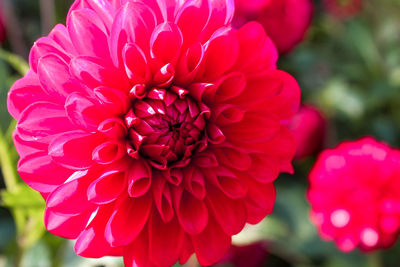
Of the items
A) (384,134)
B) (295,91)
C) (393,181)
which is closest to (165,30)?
(295,91)

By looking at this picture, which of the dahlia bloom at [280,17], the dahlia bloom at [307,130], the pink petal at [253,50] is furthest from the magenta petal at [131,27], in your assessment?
the dahlia bloom at [307,130]

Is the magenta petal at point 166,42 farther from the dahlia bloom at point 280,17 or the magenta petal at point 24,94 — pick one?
the dahlia bloom at point 280,17

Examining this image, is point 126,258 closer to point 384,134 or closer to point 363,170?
point 363,170

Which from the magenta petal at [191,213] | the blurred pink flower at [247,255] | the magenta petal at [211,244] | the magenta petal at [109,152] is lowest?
the blurred pink flower at [247,255]

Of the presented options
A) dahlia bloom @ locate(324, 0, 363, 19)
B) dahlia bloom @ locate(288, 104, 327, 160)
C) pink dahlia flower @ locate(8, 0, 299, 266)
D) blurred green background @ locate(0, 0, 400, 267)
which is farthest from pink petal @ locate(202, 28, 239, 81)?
dahlia bloom @ locate(324, 0, 363, 19)

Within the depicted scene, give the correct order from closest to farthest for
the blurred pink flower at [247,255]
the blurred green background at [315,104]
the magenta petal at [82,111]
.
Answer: the magenta petal at [82,111] < the blurred green background at [315,104] < the blurred pink flower at [247,255]

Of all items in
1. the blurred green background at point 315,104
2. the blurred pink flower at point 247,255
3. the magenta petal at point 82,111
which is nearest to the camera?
the magenta petal at point 82,111

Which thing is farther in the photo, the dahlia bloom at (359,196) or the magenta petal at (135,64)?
the dahlia bloom at (359,196)
